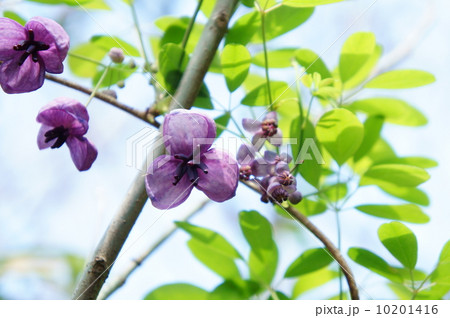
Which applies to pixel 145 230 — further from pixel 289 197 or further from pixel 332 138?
pixel 332 138

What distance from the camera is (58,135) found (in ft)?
2.35

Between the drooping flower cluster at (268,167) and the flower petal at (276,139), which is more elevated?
the flower petal at (276,139)

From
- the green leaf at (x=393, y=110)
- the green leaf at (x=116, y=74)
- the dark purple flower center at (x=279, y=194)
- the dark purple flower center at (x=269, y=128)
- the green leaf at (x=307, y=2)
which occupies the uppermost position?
the green leaf at (x=393, y=110)

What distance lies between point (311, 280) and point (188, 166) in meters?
0.54

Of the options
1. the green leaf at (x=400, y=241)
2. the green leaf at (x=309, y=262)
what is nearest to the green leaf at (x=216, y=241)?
the green leaf at (x=309, y=262)

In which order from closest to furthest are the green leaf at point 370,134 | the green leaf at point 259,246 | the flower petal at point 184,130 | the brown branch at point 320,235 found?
the flower petal at point 184,130, the brown branch at point 320,235, the green leaf at point 259,246, the green leaf at point 370,134

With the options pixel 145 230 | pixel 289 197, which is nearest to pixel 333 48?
pixel 289 197

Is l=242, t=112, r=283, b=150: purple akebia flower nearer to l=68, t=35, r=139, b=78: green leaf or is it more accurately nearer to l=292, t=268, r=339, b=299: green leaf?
l=68, t=35, r=139, b=78: green leaf

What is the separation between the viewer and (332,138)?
0.85 meters

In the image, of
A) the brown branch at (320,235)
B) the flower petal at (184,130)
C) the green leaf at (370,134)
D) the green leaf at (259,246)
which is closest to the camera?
the flower petal at (184,130)

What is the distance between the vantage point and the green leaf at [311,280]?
1.09m

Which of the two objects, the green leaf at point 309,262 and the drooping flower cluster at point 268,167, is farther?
the green leaf at point 309,262

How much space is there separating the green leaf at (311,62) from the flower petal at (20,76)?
0.43 m

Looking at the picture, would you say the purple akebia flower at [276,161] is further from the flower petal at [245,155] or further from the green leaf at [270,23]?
the green leaf at [270,23]
